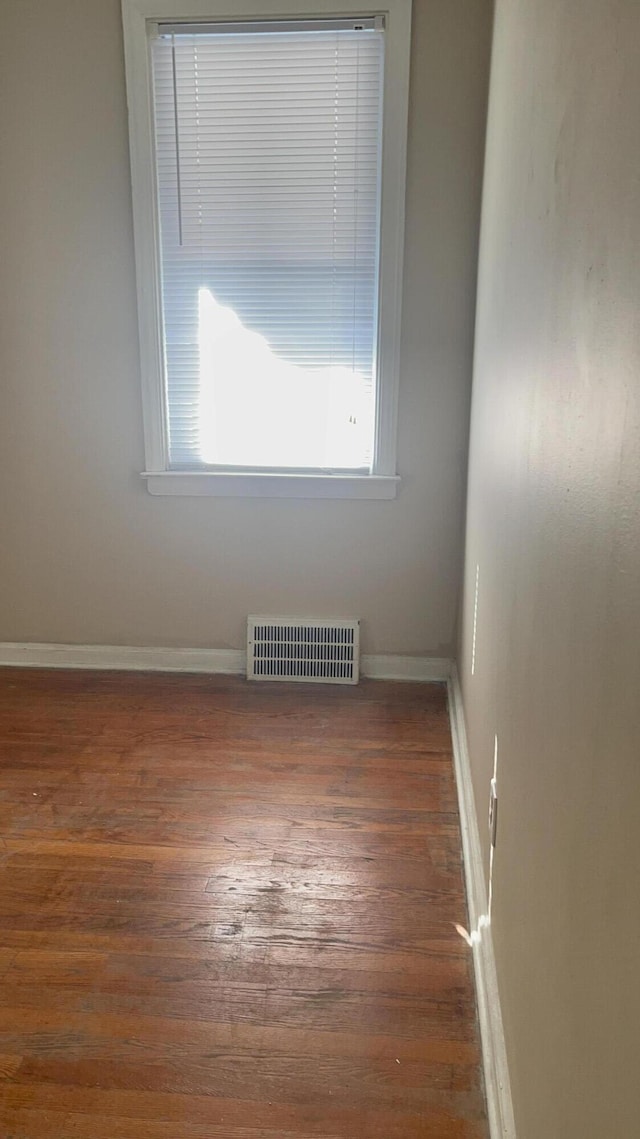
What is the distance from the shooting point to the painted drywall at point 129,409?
2.80 meters

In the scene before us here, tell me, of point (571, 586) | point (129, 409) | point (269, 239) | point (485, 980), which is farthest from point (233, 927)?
point (269, 239)

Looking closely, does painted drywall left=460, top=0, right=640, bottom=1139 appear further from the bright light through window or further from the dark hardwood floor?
the bright light through window

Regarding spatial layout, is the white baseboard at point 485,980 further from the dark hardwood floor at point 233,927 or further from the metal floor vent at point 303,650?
the metal floor vent at point 303,650

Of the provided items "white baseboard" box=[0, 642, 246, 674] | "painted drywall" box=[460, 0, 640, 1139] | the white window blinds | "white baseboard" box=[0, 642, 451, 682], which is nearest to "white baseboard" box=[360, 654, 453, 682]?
"white baseboard" box=[0, 642, 451, 682]

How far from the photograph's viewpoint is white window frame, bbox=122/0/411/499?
2.69 meters

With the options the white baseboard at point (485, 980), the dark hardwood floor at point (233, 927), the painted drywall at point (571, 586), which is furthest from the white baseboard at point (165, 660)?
the painted drywall at point (571, 586)

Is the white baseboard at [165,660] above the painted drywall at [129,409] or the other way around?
the other way around

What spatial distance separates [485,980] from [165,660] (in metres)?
2.00

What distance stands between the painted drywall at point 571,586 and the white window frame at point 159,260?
1123mm

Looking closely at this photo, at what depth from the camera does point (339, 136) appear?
2789 millimetres

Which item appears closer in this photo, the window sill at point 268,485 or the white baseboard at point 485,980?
the white baseboard at point 485,980

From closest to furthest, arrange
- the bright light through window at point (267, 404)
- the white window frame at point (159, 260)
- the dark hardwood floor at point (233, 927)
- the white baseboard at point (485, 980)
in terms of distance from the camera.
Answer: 1. the white baseboard at point (485, 980)
2. the dark hardwood floor at point (233, 927)
3. the white window frame at point (159, 260)
4. the bright light through window at point (267, 404)

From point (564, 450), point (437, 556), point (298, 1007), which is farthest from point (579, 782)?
point (437, 556)

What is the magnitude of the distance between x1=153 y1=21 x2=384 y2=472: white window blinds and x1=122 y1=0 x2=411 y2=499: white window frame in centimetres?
4
